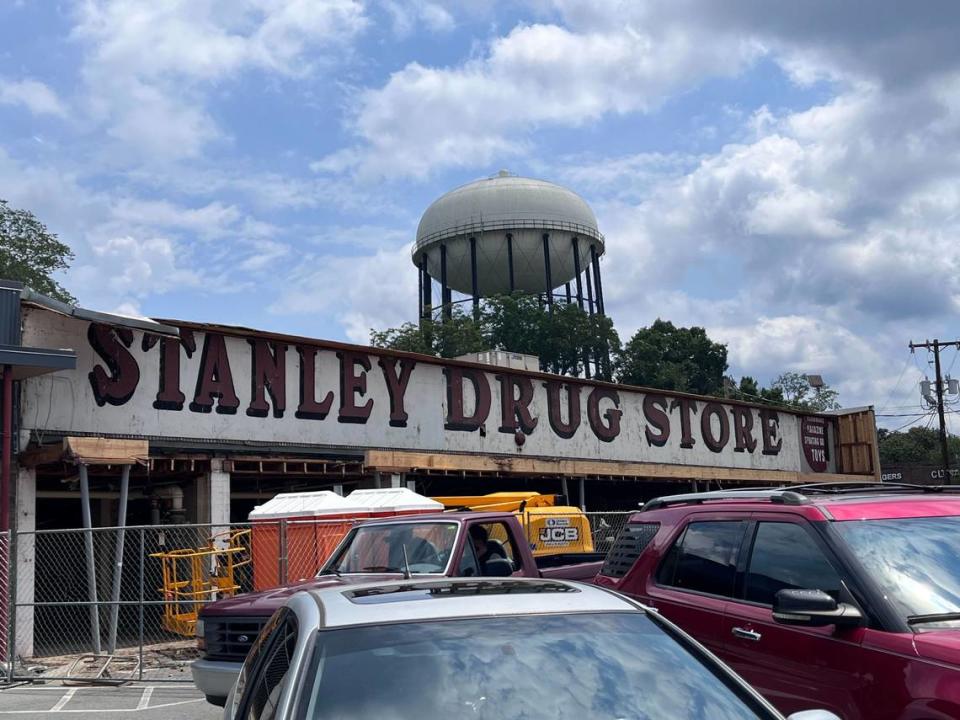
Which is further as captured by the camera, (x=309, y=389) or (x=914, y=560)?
(x=309, y=389)

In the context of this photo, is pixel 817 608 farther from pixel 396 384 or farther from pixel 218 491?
pixel 396 384

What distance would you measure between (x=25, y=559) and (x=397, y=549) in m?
9.62

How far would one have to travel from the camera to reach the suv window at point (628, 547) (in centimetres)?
673

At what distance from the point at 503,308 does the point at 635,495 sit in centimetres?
3606

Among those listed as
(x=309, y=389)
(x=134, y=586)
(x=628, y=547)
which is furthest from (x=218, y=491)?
(x=628, y=547)

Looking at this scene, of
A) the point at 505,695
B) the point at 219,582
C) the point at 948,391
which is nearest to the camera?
the point at 505,695

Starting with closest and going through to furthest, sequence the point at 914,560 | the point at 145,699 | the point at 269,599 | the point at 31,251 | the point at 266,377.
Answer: the point at 914,560, the point at 269,599, the point at 145,699, the point at 266,377, the point at 31,251

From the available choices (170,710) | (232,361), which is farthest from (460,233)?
(170,710)

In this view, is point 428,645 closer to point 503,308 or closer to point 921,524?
point 921,524

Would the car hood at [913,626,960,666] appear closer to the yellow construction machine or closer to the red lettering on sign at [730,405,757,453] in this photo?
the yellow construction machine

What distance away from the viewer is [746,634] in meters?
5.36

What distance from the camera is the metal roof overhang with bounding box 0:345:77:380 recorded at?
49.3ft

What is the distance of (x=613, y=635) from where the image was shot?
3.53 metres

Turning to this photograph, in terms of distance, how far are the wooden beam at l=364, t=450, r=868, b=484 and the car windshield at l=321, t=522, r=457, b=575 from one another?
11519 millimetres
